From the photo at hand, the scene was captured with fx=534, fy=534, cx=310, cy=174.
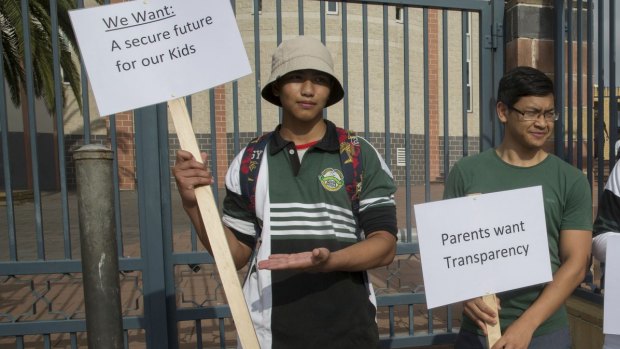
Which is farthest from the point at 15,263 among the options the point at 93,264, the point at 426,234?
the point at 426,234

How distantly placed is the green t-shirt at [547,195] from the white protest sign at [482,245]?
0.16 meters

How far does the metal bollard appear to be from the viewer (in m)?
1.39

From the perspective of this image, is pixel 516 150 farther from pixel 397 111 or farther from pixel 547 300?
pixel 397 111

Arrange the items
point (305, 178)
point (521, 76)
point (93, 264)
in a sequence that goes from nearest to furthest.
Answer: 1. point (93, 264)
2. point (305, 178)
3. point (521, 76)

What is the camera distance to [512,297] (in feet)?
6.13

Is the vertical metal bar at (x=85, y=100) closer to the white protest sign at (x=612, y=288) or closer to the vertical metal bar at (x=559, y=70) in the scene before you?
the white protest sign at (x=612, y=288)

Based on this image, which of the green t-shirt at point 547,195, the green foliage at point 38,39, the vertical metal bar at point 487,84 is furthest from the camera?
the green foliage at point 38,39

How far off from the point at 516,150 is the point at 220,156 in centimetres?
570

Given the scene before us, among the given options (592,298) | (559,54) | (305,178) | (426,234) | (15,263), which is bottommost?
(592,298)

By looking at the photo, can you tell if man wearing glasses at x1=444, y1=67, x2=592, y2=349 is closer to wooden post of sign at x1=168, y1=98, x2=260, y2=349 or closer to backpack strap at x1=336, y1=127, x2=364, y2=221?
backpack strap at x1=336, y1=127, x2=364, y2=221

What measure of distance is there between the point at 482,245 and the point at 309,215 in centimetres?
56

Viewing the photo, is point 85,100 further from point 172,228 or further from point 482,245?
point 482,245

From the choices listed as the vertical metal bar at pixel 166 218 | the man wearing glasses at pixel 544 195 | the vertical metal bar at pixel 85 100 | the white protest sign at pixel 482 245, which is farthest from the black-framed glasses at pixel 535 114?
the vertical metal bar at pixel 85 100

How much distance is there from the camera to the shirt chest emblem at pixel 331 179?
168 cm
